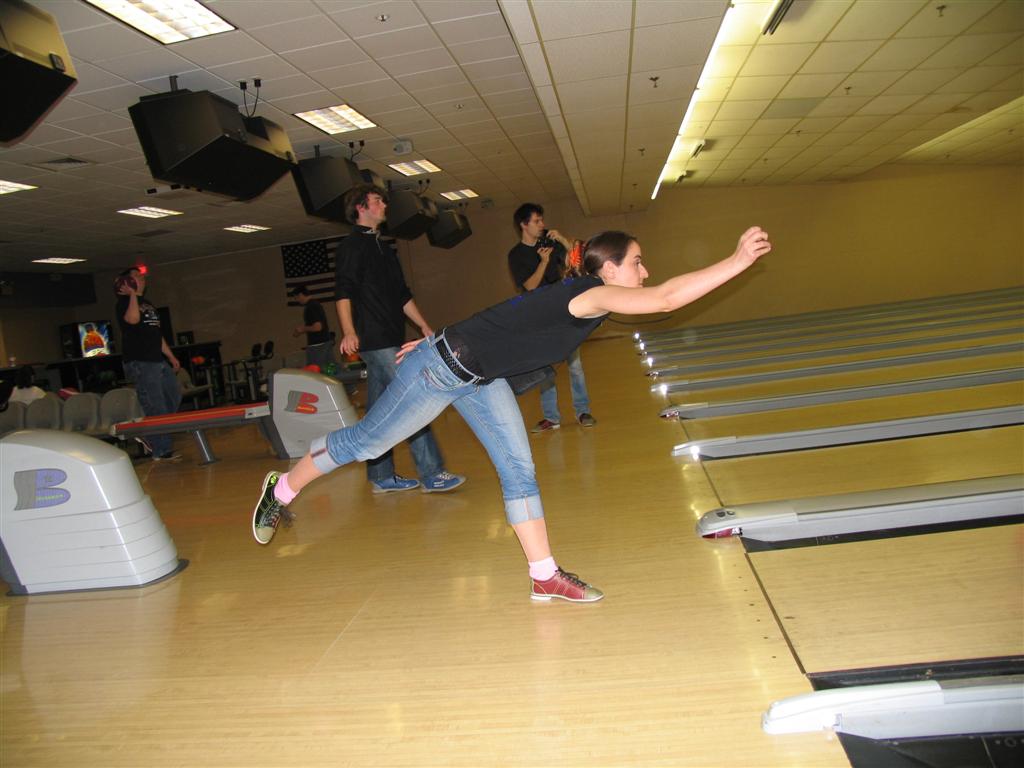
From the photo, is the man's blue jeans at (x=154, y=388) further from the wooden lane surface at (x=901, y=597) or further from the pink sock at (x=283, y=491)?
the wooden lane surface at (x=901, y=597)

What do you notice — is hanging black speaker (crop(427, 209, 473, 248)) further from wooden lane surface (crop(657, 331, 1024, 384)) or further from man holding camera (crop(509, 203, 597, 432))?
man holding camera (crop(509, 203, 597, 432))

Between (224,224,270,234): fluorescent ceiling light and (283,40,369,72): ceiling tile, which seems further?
(224,224,270,234): fluorescent ceiling light

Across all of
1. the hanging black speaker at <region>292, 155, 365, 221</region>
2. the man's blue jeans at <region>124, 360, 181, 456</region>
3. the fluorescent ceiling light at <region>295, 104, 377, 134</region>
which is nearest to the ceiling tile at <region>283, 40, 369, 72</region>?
the fluorescent ceiling light at <region>295, 104, 377, 134</region>

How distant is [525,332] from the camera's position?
1895 millimetres

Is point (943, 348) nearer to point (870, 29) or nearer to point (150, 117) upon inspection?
point (870, 29)

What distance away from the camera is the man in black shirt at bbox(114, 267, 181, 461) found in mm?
5363

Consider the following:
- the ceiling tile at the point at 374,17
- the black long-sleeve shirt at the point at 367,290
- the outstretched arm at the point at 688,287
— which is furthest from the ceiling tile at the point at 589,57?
the outstretched arm at the point at 688,287

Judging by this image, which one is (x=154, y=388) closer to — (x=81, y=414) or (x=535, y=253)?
(x=81, y=414)

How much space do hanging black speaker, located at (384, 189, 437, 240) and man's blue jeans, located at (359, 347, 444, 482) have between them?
20.9ft

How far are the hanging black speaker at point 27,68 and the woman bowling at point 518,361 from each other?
2.79 meters

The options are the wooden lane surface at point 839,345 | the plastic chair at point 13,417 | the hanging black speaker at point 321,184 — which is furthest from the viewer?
the hanging black speaker at point 321,184

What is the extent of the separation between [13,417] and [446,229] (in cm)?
731

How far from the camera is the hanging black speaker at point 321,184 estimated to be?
7.42 meters

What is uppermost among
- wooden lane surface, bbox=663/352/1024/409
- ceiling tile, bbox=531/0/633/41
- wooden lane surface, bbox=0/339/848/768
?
ceiling tile, bbox=531/0/633/41
